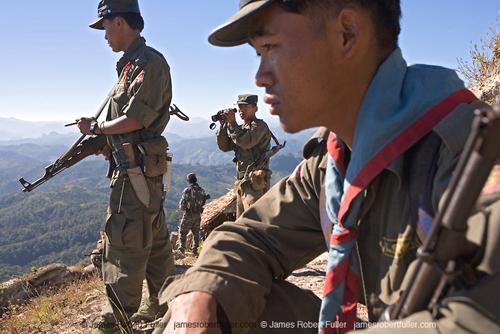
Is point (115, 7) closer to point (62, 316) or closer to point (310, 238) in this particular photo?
point (310, 238)

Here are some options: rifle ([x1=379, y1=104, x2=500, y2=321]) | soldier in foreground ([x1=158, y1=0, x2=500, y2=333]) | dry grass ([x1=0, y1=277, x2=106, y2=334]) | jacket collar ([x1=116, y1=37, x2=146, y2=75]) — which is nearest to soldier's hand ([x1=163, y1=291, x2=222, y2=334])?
soldier in foreground ([x1=158, y1=0, x2=500, y2=333])

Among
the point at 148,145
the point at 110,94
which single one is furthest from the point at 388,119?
the point at 110,94

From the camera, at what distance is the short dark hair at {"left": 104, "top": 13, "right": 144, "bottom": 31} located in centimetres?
369

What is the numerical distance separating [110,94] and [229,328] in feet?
10.3

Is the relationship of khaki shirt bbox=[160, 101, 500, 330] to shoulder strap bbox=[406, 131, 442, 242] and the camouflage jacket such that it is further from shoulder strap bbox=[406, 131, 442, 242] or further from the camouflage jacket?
the camouflage jacket

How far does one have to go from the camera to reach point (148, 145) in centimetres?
365

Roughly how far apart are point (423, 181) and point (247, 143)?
6.75 m

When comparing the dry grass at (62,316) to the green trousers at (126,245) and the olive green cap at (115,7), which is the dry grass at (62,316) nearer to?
the green trousers at (126,245)

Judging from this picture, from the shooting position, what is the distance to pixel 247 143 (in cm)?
778

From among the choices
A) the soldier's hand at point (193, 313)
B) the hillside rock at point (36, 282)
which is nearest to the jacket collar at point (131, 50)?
the soldier's hand at point (193, 313)

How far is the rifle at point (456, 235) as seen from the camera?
2.35 ft

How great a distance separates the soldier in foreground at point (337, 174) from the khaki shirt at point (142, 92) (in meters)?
2.01

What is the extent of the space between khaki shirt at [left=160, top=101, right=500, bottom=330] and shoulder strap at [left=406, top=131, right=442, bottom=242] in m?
0.03

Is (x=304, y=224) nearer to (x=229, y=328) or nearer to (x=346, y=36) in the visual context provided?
(x=229, y=328)
